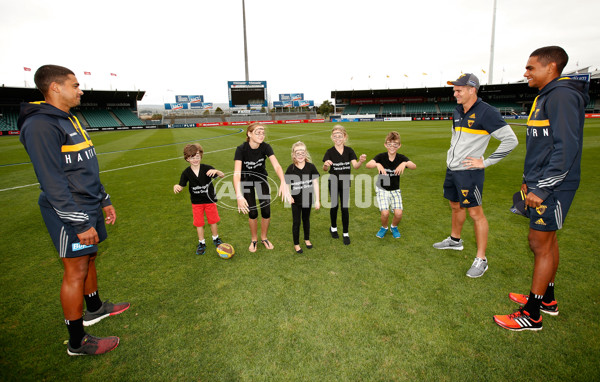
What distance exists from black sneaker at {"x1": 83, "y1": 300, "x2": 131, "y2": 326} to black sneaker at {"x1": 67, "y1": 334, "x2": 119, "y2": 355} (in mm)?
447

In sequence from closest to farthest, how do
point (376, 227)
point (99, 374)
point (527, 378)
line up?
point (527, 378) < point (99, 374) < point (376, 227)

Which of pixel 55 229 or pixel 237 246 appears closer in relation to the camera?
pixel 55 229

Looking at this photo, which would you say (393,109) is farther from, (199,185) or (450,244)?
(199,185)

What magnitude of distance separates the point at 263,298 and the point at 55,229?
7.40ft

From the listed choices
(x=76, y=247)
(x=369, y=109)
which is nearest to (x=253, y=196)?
(x=76, y=247)

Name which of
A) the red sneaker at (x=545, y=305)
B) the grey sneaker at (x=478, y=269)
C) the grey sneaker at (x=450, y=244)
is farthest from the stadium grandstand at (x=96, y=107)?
the red sneaker at (x=545, y=305)

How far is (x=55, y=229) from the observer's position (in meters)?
2.55

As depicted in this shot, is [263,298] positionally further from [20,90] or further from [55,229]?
[20,90]

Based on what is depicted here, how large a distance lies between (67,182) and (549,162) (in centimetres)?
445

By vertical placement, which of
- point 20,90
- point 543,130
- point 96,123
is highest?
point 20,90

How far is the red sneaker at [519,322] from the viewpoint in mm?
2840

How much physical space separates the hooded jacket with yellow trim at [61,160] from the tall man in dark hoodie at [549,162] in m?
4.25

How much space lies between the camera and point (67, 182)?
2471 millimetres

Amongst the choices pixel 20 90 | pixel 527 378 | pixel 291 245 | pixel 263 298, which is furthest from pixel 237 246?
pixel 20 90
